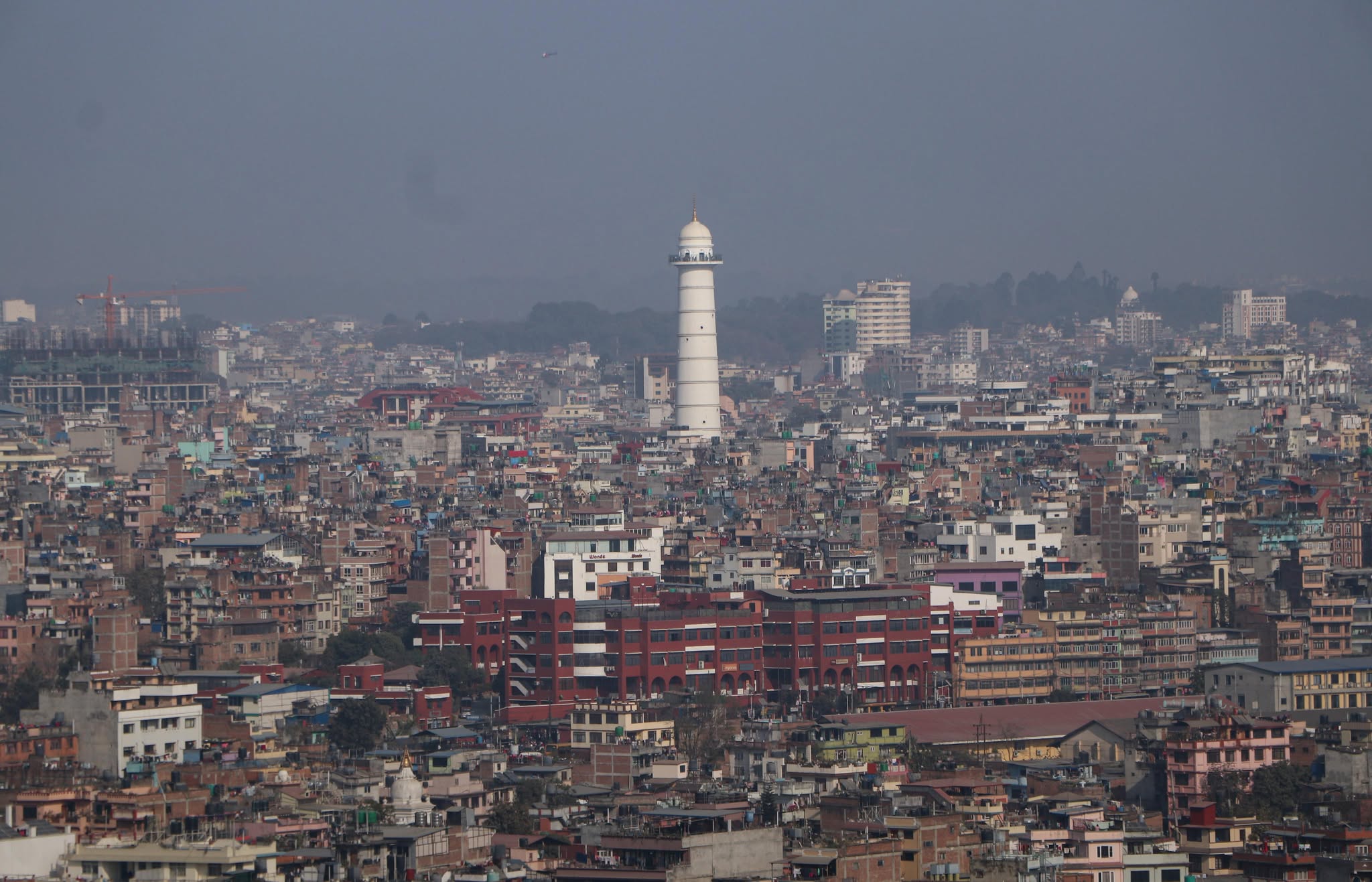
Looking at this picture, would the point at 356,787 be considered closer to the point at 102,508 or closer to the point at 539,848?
the point at 539,848

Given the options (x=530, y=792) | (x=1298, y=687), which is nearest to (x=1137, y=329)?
(x=1298, y=687)

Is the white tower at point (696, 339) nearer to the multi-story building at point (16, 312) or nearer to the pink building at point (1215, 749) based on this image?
the pink building at point (1215, 749)

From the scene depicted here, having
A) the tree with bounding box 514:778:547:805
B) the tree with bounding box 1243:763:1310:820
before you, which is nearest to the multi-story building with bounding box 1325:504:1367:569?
the tree with bounding box 1243:763:1310:820

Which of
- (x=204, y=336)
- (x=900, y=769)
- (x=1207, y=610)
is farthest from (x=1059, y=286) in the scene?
(x=900, y=769)

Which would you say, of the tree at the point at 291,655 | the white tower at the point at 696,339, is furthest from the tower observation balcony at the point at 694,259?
the tree at the point at 291,655

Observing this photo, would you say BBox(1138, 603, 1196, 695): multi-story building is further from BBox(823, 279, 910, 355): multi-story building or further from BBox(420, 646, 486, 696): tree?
BBox(823, 279, 910, 355): multi-story building

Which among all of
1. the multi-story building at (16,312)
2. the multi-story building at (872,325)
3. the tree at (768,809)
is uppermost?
the multi-story building at (16,312)

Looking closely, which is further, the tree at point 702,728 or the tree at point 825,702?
the tree at point 825,702
